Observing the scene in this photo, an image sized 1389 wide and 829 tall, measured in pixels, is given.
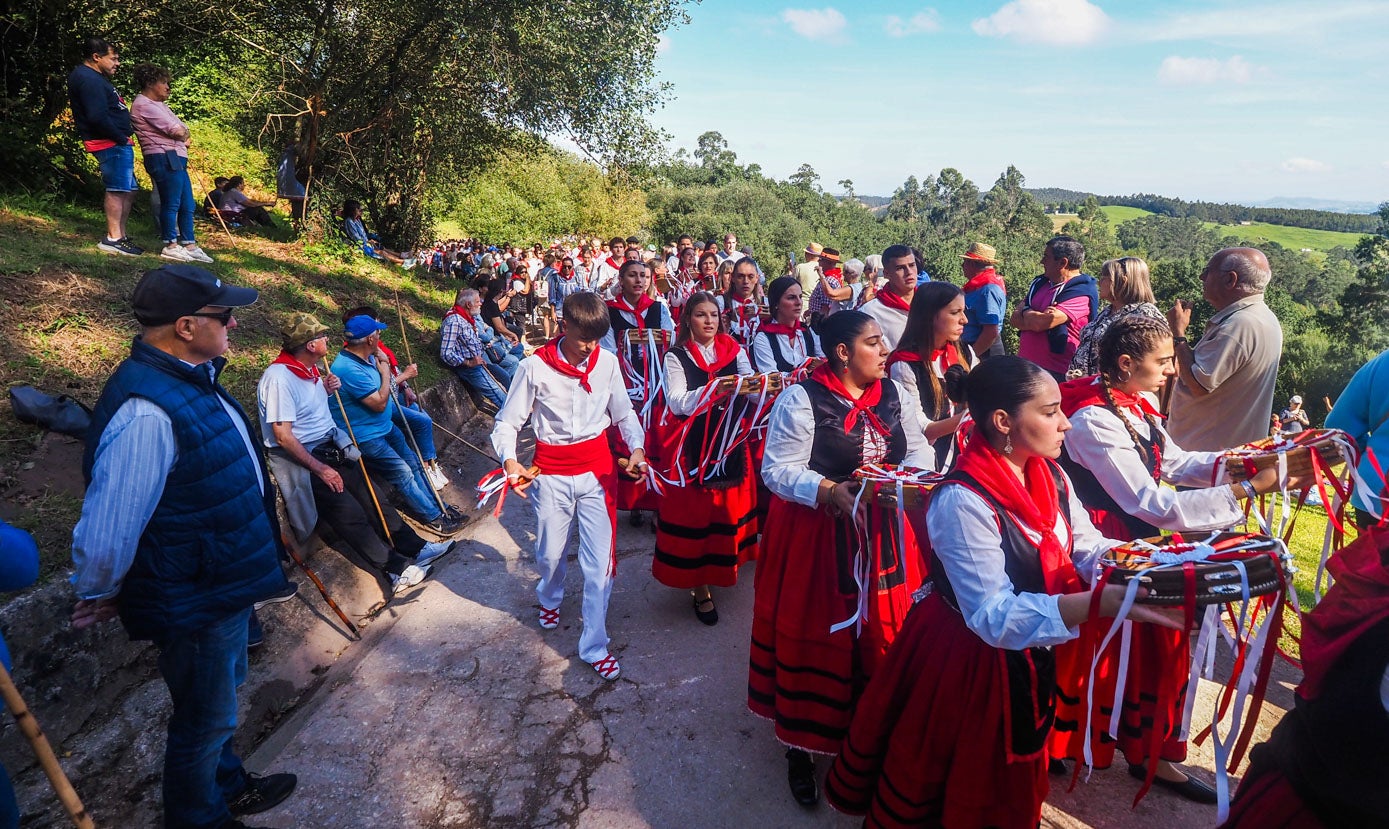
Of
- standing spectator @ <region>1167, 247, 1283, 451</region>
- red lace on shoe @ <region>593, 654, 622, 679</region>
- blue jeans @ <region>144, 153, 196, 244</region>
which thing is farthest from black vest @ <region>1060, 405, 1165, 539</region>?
blue jeans @ <region>144, 153, 196, 244</region>

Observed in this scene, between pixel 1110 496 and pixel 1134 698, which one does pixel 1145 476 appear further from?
pixel 1134 698

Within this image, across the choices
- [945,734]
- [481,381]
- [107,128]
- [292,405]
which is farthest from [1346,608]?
[107,128]

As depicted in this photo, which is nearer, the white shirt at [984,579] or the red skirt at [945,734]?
the white shirt at [984,579]

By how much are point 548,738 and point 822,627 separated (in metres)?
1.50

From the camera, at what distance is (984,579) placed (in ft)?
6.44

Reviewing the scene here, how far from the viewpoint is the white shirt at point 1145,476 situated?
2480mm

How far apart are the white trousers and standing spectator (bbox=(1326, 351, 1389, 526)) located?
3.48 metres

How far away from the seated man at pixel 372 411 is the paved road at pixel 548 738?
1.23 m

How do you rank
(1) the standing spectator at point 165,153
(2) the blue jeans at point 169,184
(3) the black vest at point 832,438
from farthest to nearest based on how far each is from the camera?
(2) the blue jeans at point 169,184 < (1) the standing spectator at point 165,153 < (3) the black vest at point 832,438

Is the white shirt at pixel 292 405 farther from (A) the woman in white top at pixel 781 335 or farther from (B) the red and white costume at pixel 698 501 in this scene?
(A) the woman in white top at pixel 781 335

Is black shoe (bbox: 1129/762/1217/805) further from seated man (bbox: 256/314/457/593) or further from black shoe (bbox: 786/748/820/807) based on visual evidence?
seated man (bbox: 256/314/457/593)

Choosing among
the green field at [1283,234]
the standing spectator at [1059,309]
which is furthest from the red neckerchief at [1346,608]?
the green field at [1283,234]

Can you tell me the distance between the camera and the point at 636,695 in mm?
3693

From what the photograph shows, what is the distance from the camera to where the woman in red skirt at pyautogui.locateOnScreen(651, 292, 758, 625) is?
172 inches
